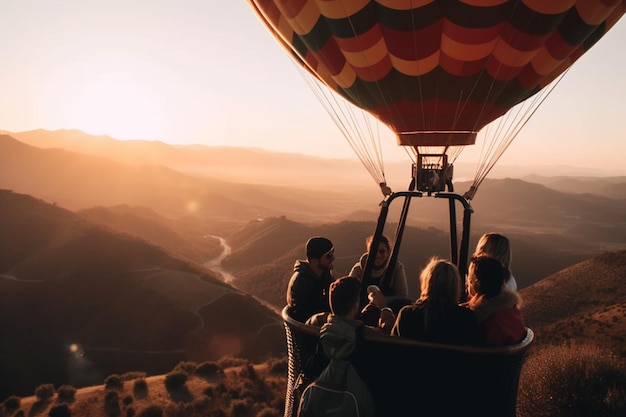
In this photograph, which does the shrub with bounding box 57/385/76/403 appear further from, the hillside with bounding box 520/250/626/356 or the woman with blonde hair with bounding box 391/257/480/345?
the hillside with bounding box 520/250/626/356

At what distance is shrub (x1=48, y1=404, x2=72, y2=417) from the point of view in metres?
14.5

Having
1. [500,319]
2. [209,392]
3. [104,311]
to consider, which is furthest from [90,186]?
[500,319]

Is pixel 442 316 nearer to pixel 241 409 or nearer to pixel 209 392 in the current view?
pixel 241 409

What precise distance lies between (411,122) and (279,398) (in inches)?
492

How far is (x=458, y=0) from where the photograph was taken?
5875 millimetres

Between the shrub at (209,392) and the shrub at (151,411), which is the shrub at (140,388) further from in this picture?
the shrub at (209,392)

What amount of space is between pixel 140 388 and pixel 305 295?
51.0ft

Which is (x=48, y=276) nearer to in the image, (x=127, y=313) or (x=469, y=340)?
(x=127, y=313)

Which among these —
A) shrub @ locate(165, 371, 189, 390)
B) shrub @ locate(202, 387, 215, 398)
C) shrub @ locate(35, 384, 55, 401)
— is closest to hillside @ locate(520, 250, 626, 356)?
shrub @ locate(202, 387, 215, 398)

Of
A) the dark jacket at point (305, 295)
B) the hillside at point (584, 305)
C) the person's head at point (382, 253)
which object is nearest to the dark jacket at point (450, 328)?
the dark jacket at point (305, 295)

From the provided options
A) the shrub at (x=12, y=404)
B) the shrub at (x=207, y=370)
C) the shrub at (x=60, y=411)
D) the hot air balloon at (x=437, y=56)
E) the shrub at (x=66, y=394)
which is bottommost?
the shrub at (x=207, y=370)

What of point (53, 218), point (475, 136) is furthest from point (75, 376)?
point (53, 218)

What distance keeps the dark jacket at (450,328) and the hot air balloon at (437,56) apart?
1985 mm

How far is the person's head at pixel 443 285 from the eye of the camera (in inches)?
128
